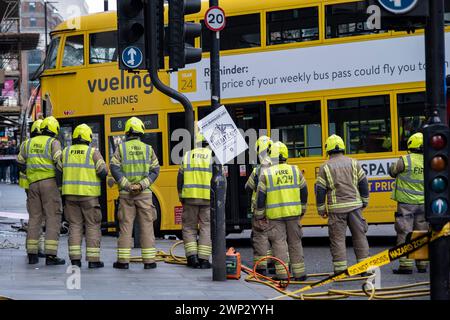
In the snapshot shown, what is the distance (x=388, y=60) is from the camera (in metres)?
15.0

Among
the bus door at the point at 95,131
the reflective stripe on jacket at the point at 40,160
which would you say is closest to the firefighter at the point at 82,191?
the reflective stripe on jacket at the point at 40,160

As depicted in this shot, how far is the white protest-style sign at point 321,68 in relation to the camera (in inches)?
588

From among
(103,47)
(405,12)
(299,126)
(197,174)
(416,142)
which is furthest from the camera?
(103,47)

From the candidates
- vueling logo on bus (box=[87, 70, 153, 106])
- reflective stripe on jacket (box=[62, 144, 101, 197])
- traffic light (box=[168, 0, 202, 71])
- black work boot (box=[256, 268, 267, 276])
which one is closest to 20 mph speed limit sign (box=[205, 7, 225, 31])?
traffic light (box=[168, 0, 202, 71])

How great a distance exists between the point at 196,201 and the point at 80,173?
5.22 ft

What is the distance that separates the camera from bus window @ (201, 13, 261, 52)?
52.0ft

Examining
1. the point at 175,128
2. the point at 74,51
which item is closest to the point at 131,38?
the point at 175,128

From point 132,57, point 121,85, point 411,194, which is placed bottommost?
point 411,194

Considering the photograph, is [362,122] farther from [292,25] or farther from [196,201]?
[196,201]

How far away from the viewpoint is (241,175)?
16.0 m

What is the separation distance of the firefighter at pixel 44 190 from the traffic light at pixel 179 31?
7.96ft

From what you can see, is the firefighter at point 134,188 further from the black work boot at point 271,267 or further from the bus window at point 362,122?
the bus window at point 362,122

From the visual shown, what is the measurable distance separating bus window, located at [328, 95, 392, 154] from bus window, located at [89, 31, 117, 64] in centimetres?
441

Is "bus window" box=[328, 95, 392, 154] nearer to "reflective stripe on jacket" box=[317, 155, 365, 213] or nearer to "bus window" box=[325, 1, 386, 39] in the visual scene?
"bus window" box=[325, 1, 386, 39]
